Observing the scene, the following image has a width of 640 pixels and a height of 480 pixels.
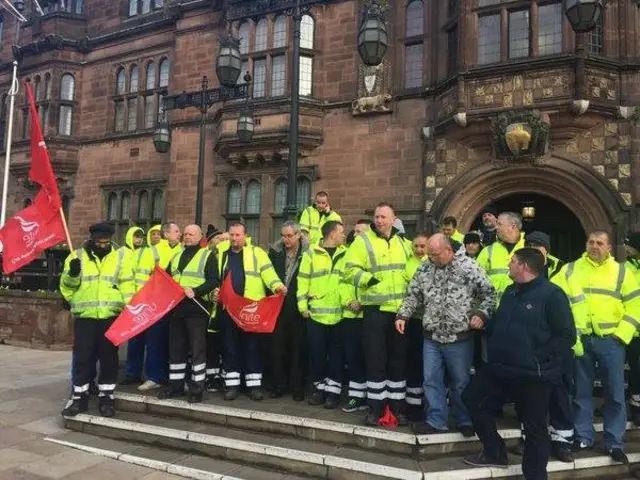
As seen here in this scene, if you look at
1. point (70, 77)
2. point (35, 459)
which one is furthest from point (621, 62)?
point (70, 77)

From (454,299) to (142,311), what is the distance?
3.43m

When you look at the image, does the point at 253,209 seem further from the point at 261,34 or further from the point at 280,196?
the point at 261,34

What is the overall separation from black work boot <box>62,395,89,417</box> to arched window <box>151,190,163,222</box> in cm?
1063

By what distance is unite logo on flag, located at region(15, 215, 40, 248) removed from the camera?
6812 mm

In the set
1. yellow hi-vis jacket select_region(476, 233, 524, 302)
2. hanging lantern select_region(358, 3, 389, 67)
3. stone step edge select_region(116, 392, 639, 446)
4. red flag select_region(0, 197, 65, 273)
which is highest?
hanging lantern select_region(358, 3, 389, 67)

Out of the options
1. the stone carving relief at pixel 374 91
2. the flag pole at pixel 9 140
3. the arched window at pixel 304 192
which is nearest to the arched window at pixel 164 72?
the flag pole at pixel 9 140

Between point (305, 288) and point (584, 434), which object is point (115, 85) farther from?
point (584, 434)

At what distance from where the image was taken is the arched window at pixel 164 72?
16.8 metres

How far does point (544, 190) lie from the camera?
36.9 feet

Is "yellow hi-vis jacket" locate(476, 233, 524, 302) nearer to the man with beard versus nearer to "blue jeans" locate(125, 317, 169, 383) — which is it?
"blue jeans" locate(125, 317, 169, 383)

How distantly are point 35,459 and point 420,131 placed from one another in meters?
9.89

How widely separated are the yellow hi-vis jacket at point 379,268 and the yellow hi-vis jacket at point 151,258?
240 cm

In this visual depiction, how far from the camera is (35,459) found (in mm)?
5230

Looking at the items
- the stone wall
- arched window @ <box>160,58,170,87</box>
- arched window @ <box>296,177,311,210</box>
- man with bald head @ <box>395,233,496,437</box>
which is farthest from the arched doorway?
arched window @ <box>160,58,170,87</box>
